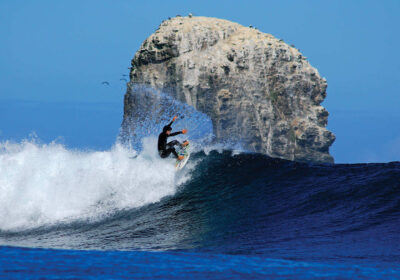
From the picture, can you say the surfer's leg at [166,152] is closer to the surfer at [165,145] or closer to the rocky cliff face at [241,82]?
the surfer at [165,145]

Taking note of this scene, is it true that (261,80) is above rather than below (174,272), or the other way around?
above

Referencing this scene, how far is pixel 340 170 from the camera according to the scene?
17.5 metres

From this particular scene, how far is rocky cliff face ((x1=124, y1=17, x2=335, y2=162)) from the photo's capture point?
206ft

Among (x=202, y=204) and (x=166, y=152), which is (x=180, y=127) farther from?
(x=202, y=204)

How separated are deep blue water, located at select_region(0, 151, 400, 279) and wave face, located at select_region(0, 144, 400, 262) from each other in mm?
33

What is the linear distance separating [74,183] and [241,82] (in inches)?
1908

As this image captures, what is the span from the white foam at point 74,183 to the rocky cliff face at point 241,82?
142 feet

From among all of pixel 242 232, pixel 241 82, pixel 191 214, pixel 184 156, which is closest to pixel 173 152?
pixel 184 156

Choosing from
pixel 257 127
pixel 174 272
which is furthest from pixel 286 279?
pixel 257 127

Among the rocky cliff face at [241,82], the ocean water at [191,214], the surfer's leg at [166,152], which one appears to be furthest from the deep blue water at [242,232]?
the rocky cliff face at [241,82]

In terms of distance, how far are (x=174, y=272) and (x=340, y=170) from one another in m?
10.8

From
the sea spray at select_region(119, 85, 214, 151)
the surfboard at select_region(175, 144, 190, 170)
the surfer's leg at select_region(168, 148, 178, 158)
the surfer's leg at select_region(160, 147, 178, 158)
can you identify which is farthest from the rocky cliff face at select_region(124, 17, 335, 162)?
the surfer's leg at select_region(160, 147, 178, 158)

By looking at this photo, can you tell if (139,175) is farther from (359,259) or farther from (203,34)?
(203,34)

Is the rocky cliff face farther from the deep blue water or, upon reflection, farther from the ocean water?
the deep blue water
